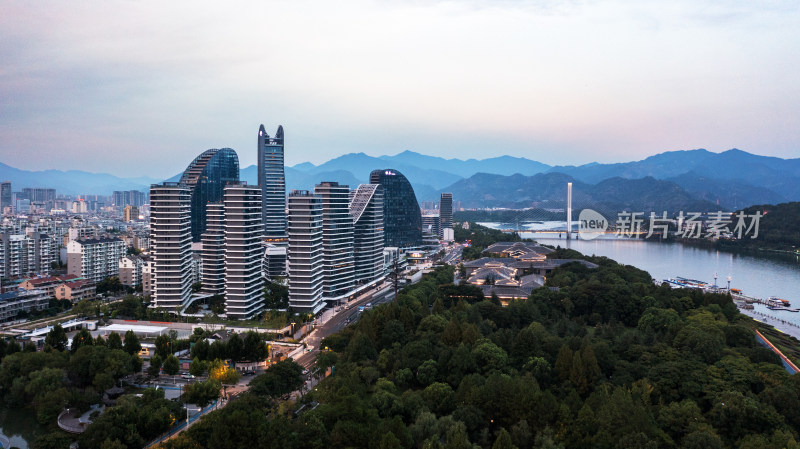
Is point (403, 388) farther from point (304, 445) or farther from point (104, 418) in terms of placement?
point (104, 418)

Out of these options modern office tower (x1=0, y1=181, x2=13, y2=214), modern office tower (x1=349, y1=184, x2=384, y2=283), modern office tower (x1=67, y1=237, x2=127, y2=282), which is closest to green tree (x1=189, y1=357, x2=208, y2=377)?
modern office tower (x1=349, y1=184, x2=384, y2=283)

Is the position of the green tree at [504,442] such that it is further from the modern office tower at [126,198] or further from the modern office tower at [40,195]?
the modern office tower at [126,198]

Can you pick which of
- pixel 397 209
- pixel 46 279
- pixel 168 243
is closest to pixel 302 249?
pixel 168 243

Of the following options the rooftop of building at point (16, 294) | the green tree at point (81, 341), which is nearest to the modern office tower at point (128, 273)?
the rooftop of building at point (16, 294)

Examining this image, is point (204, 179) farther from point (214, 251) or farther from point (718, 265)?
point (718, 265)

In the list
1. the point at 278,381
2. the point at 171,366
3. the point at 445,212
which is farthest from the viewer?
the point at 445,212

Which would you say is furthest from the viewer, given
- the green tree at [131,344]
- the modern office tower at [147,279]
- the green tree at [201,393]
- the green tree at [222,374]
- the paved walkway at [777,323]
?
the modern office tower at [147,279]

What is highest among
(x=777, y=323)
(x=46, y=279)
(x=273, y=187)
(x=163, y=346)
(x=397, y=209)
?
(x=273, y=187)
